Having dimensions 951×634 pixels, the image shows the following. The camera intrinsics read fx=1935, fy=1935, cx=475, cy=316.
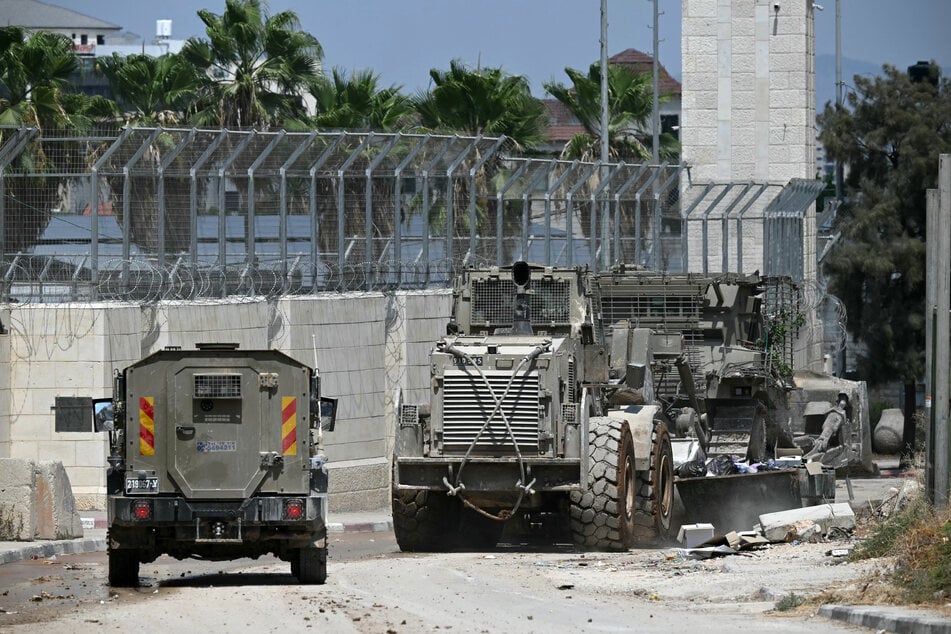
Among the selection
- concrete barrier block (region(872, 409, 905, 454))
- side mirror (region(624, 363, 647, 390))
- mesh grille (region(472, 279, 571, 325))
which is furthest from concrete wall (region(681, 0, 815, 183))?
mesh grille (region(472, 279, 571, 325))

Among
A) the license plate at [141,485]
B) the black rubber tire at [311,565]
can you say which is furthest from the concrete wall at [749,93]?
the license plate at [141,485]

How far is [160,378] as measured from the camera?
56.3ft

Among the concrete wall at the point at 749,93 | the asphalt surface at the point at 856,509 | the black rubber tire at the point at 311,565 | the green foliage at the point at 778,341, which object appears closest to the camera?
the asphalt surface at the point at 856,509

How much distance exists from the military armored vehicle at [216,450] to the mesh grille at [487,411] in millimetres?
3481

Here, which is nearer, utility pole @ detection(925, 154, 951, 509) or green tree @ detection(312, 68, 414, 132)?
utility pole @ detection(925, 154, 951, 509)

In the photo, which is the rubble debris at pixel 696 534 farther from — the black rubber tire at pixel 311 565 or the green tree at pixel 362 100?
the green tree at pixel 362 100

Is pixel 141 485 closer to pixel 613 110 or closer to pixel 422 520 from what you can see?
pixel 422 520

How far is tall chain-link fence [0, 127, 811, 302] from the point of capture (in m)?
25.4

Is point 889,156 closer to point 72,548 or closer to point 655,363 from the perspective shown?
point 655,363

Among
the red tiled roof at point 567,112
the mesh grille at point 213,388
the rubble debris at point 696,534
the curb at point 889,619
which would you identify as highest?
the red tiled roof at point 567,112

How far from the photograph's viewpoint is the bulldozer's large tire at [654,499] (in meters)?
21.4

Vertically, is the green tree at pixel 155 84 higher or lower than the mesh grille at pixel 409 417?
higher

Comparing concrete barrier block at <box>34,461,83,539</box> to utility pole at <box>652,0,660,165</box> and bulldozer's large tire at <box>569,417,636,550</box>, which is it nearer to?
bulldozer's large tire at <box>569,417,636,550</box>

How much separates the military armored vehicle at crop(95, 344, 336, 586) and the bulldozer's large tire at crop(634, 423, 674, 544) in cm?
527
